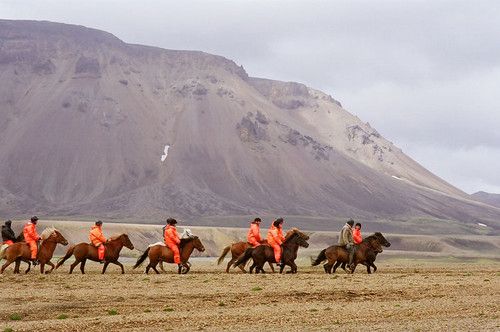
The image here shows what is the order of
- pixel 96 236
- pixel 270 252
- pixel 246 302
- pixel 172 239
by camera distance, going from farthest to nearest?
1. pixel 270 252
2. pixel 172 239
3. pixel 96 236
4. pixel 246 302

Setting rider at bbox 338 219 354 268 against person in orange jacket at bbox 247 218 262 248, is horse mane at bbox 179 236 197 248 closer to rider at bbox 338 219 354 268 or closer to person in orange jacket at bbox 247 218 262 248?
person in orange jacket at bbox 247 218 262 248

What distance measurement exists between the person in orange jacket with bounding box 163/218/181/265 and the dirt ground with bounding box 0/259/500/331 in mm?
2160

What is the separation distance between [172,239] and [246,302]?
1376cm

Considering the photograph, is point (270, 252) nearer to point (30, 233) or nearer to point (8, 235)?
point (30, 233)

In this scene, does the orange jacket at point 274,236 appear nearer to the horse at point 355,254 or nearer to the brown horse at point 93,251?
the horse at point 355,254

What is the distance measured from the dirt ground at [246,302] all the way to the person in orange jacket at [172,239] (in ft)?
7.09

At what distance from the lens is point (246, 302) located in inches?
1044

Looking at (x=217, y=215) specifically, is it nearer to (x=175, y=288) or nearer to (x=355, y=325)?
(x=175, y=288)

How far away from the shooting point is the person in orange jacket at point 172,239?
3969 centimetres

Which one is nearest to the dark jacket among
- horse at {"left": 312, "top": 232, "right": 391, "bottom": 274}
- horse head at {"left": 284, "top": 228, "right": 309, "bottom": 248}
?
horse head at {"left": 284, "top": 228, "right": 309, "bottom": 248}

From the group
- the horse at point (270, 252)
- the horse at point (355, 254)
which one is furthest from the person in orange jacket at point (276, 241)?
the horse at point (355, 254)

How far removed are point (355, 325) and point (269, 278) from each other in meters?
16.4

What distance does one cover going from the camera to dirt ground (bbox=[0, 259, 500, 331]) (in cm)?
2073

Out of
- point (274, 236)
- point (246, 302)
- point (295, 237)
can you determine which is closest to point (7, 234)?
point (274, 236)
